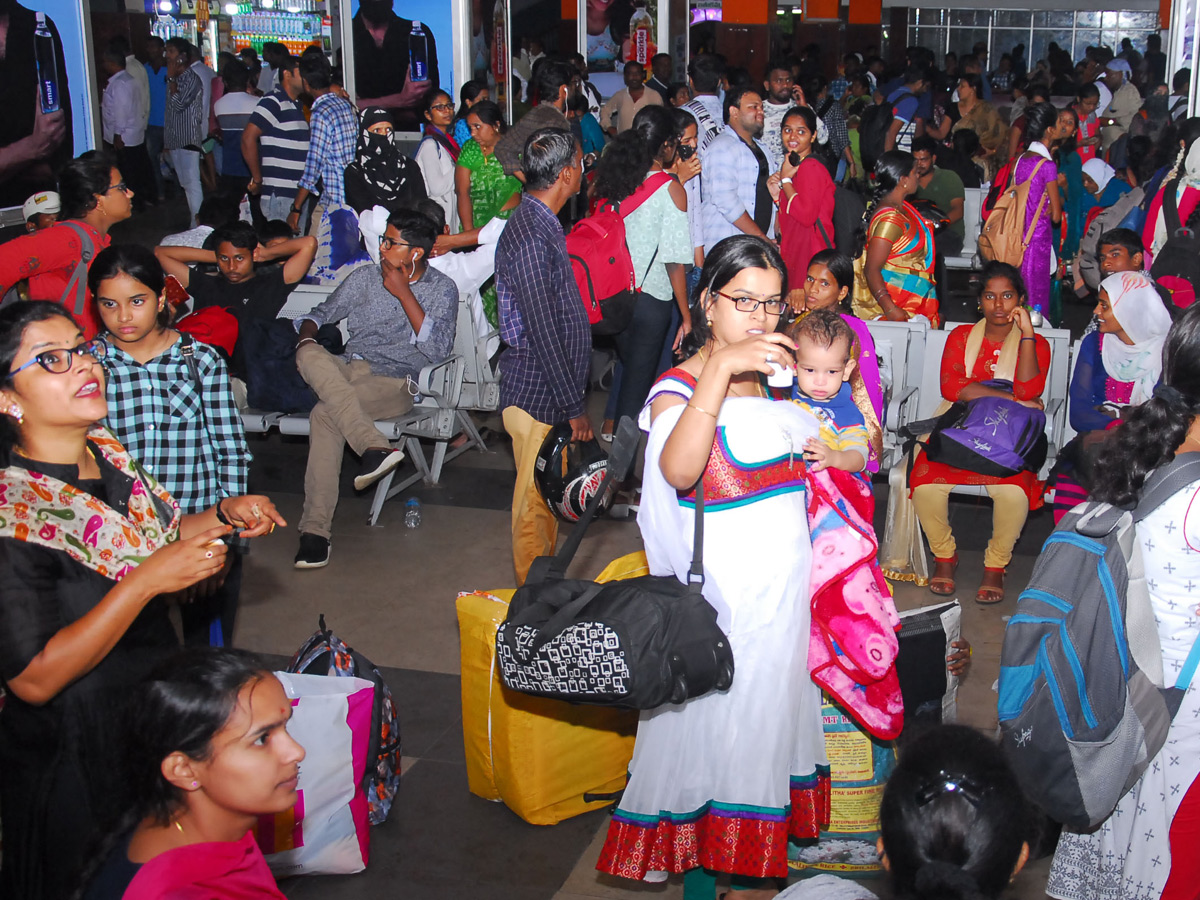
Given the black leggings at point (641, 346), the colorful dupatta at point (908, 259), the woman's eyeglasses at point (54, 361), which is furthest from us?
the colorful dupatta at point (908, 259)

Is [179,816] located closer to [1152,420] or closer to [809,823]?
[809,823]

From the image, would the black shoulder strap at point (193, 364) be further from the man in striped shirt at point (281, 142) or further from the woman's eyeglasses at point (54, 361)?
the man in striped shirt at point (281, 142)

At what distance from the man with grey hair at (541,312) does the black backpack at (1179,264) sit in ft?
11.3

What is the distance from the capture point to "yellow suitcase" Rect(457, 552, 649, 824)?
3424mm

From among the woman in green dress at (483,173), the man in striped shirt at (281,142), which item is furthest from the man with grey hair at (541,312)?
the man in striped shirt at (281,142)

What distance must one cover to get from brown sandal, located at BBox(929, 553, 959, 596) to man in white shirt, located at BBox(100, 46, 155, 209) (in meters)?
9.48

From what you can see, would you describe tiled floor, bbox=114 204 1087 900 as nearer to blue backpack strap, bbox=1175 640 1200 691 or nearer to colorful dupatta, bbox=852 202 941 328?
blue backpack strap, bbox=1175 640 1200 691

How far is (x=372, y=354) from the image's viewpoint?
614cm

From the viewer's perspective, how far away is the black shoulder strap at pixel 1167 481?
8.01 feet

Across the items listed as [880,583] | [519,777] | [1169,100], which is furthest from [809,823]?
[1169,100]

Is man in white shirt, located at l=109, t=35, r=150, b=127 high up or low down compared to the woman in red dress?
up

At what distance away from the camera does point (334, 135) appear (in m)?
8.33

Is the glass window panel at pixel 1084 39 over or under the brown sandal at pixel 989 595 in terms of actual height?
over

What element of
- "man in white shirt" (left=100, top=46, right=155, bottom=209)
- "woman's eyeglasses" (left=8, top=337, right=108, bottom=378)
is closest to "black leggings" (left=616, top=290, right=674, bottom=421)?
"woman's eyeglasses" (left=8, top=337, right=108, bottom=378)
